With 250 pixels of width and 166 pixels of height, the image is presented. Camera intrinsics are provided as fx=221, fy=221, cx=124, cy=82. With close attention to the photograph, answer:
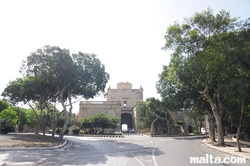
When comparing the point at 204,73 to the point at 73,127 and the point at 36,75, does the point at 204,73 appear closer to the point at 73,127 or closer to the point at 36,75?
the point at 36,75

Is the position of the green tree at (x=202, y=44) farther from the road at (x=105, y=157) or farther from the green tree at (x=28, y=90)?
the green tree at (x=28, y=90)

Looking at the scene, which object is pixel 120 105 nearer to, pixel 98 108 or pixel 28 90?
pixel 98 108

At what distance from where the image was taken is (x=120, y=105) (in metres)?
60.4

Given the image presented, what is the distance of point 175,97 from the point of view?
2858cm

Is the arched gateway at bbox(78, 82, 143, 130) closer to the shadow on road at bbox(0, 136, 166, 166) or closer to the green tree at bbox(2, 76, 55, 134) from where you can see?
the green tree at bbox(2, 76, 55, 134)

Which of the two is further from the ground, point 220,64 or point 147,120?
point 220,64

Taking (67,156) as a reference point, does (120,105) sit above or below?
above

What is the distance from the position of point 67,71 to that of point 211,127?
19188 millimetres

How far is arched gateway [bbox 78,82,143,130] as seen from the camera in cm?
5887

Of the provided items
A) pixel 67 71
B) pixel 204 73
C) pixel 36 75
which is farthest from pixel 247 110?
pixel 36 75

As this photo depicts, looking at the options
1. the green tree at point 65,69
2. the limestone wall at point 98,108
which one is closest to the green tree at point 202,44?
the green tree at point 65,69

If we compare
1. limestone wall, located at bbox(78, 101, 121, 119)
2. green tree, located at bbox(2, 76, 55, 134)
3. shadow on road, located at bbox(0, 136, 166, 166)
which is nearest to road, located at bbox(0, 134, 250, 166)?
shadow on road, located at bbox(0, 136, 166, 166)

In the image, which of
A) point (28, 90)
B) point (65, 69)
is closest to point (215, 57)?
point (65, 69)

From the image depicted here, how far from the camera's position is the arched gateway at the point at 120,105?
58872 millimetres
